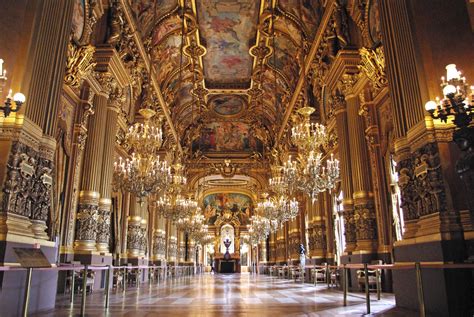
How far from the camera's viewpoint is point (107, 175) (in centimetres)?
1218

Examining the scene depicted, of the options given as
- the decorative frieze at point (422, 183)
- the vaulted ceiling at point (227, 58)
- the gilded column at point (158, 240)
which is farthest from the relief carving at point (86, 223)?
the gilded column at point (158, 240)

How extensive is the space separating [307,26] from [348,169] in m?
6.97

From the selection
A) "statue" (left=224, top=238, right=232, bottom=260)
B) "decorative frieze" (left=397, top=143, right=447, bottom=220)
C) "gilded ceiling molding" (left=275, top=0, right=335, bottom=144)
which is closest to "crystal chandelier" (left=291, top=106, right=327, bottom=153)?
"gilded ceiling molding" (left=275, top=0, right=335, bottom=144)

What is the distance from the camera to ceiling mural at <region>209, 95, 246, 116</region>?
2555 centimetres

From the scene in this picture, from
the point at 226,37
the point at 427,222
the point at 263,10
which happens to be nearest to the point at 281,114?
the point at 226,37

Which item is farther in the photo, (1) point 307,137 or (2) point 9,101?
(1) point 307,137

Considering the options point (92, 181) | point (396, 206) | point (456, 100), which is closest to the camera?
point (456, 100)

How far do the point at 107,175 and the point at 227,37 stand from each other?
1028 cm

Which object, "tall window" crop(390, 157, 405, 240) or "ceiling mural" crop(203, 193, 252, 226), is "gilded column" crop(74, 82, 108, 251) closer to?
"tall window" crop(390, 157, 405, 240)

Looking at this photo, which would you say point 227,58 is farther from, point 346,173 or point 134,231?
point 346,173

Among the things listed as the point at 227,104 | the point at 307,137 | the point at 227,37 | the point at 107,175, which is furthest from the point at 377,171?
the point at 227,104

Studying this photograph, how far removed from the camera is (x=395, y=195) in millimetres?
10758

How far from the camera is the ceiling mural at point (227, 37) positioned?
16672 mm

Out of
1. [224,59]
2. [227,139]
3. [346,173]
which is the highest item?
[224,59]
